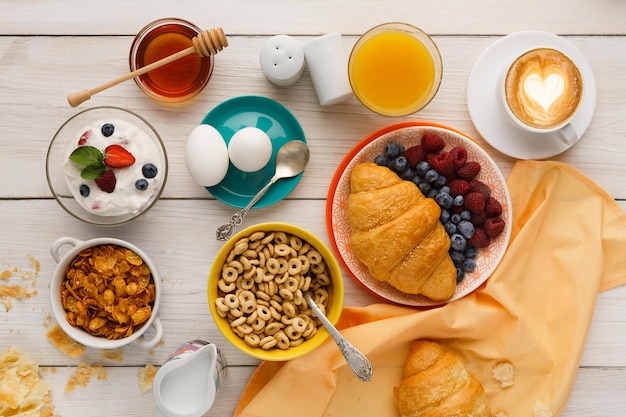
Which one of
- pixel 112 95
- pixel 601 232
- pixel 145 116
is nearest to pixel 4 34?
pixel 112 95

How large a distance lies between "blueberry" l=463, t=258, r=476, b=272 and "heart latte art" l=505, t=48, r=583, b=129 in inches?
14.4

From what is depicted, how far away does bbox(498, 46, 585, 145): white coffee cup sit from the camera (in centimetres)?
140

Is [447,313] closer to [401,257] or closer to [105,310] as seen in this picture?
[401,257]

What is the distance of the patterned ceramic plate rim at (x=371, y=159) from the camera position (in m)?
1.43

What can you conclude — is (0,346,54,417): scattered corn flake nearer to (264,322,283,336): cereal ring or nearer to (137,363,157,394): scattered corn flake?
(137,363,157,394): scattered corn flake

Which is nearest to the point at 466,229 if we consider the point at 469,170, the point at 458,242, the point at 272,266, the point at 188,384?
the point at 458,242

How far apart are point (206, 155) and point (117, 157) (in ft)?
0.67

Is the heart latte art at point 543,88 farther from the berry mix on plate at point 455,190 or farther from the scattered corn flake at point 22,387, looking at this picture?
the scattered corn flake at point 22,387

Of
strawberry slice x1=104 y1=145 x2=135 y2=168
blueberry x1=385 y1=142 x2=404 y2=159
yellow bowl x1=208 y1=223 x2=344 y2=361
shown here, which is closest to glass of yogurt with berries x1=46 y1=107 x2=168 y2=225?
strawberry slice x1=104 y1=145 x2=135 y2=168

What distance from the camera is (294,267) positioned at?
135cm

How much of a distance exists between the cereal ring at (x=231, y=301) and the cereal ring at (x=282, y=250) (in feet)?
0.48

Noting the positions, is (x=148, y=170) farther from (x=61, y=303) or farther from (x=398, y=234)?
(x=398, y=234)

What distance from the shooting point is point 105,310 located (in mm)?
1369

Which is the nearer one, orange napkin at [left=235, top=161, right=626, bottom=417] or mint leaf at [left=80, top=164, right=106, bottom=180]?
mint leaf at [left=80, top=164, right=106, bottom=180]
